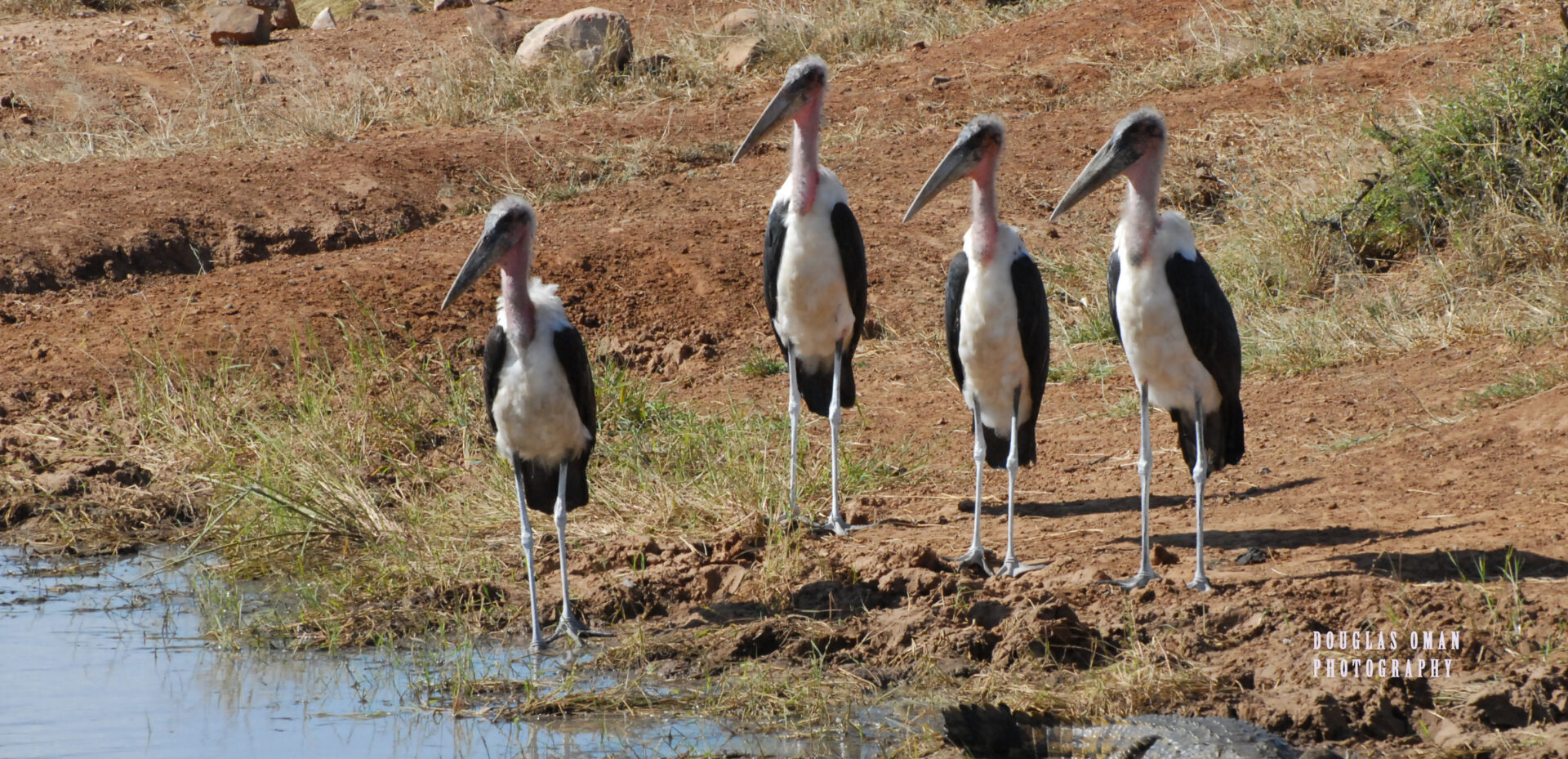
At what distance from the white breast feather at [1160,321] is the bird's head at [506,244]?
73.2 inches

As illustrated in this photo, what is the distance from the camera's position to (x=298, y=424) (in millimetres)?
6473

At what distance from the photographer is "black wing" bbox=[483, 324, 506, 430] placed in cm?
479

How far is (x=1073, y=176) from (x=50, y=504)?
5999mm

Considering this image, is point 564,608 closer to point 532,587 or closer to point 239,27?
point 532,587

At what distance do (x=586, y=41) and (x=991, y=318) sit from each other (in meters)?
7.75

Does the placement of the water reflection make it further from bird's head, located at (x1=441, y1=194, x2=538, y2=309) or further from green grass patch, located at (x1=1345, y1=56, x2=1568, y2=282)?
green grass patch, located at (x1=1345, y1=56, x2=1568, y2=282)

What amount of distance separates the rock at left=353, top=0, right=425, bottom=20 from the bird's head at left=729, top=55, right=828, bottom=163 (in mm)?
9751

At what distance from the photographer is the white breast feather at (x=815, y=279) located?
5.60 m

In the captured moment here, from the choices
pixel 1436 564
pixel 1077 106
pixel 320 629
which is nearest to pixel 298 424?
pixel 320 629

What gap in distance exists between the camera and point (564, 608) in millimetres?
4891

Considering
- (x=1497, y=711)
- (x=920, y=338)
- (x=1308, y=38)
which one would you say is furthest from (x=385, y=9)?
(x=1497, y=711)

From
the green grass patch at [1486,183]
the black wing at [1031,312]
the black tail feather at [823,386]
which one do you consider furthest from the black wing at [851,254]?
the green grass patch at [1486,183]

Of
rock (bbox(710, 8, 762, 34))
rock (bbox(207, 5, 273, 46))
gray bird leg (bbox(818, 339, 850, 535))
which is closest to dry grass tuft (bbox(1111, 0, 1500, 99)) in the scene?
rock (bbox(710, 8, 762, 34))

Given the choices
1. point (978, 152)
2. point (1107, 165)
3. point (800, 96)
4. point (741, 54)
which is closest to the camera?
point (1107, 165)
